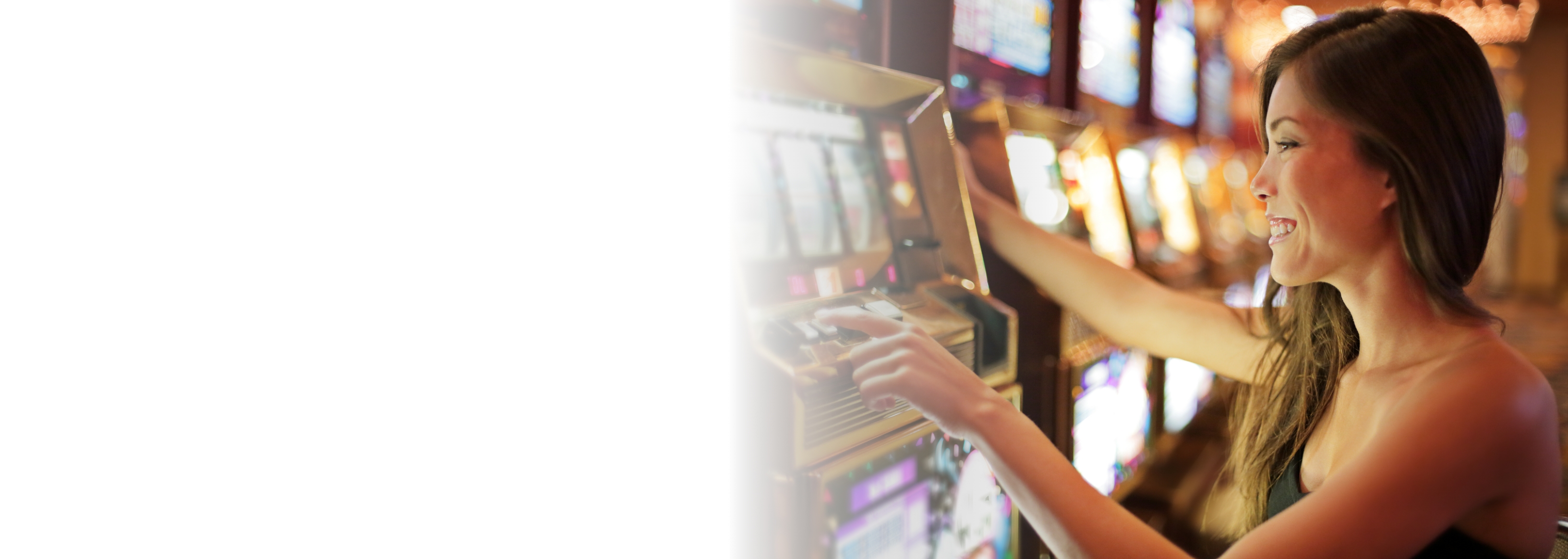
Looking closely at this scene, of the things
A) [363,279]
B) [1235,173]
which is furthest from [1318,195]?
[1235,173]

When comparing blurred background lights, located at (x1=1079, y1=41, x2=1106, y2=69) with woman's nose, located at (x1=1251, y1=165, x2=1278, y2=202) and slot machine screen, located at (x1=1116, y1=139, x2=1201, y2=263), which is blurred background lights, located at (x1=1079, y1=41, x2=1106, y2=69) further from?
woman's nose, located at (x1=1251, y1=165, x2=1278, y2=202)

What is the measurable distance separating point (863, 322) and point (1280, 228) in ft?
1.85

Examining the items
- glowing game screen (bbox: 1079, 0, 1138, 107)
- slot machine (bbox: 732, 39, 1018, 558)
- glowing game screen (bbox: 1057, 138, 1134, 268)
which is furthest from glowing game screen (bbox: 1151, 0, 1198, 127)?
slot machine (bbox: 732, 39, 1018, 558)

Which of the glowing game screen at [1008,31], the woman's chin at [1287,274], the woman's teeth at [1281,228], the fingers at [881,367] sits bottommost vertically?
the fingers at [881,367]

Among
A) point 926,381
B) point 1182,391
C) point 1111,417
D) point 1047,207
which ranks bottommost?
point 1182,391

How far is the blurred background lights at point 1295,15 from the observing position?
6.95 meters

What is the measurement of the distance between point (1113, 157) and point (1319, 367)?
58.4 inches

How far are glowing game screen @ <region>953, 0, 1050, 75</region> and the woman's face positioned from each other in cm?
88

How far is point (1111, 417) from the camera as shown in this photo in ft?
6.95

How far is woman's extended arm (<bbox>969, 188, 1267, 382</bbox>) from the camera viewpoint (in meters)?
1.47

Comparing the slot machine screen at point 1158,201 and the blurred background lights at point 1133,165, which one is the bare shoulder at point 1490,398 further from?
the blurred background lights at point 1133,165

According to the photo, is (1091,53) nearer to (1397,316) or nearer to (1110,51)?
(1110,51)

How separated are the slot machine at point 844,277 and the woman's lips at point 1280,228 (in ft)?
1.22

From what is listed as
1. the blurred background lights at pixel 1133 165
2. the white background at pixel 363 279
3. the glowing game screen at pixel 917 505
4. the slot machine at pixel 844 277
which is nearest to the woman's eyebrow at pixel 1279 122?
the slot machine at pixel 844 277
